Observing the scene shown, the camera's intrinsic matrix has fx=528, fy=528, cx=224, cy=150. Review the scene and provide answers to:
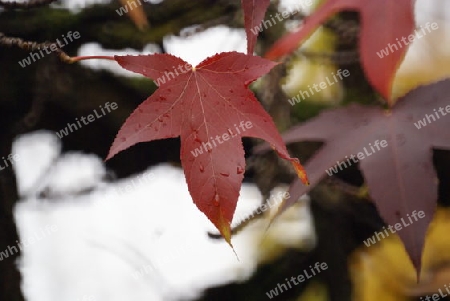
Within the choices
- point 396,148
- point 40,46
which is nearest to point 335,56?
point 396,148

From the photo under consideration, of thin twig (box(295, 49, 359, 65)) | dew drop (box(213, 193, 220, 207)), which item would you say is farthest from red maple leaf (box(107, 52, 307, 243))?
thin twig (box(295, 49, 359, 65))

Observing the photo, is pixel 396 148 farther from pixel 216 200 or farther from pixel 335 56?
pixel 335 56

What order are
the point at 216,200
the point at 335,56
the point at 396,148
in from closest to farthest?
the point at 216,200 → the point at 396,148 → the point at 335,56

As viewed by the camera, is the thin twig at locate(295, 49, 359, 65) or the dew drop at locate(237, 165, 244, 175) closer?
the dew drop at locate(237, 165, 244, 175)

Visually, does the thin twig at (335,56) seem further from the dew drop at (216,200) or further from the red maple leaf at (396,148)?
the dew drop at (216,200)

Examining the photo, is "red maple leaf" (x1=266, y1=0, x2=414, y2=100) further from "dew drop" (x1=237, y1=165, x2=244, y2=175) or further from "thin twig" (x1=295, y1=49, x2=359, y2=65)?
"thin twig" (x1=295, y1=49, x2=359, y2=65)

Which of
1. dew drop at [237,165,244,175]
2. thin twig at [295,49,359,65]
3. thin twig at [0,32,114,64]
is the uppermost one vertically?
thin twig at [0,32,114,64]

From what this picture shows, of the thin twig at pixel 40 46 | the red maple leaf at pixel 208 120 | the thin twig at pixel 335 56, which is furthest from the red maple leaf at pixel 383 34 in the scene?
the thin twig at pixel 335 56
